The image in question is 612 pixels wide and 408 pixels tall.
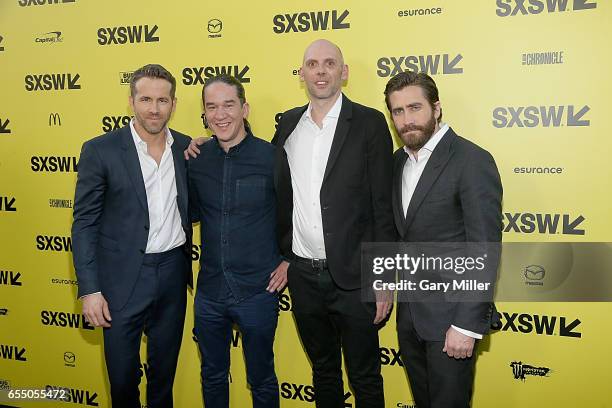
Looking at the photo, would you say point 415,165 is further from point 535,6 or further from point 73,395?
point 73,395

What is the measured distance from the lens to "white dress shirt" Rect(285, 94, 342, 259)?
Result: 231 centimetres

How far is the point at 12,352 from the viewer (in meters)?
3.69

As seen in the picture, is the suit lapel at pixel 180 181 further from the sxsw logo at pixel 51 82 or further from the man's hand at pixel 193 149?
the sxsw logo at pixel 51 82

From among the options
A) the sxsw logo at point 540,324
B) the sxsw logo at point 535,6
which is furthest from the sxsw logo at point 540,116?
the sxsw logo at point 540,324

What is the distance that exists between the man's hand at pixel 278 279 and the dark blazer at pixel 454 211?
0.68 metres

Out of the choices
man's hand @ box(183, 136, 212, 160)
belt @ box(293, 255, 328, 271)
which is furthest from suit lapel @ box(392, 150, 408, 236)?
man's hand @ box(183, 136, 212, 160)

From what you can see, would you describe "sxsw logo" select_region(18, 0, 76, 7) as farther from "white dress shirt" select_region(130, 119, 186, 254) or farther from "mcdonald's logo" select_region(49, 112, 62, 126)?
"white dress shirt" select_region(130, 119, 186, 254)

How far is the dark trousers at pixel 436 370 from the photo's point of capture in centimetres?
194

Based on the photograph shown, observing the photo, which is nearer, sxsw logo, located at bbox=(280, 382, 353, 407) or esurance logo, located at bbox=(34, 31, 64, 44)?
sxsw logo, located at bbox=(280, 382, 353, 407)

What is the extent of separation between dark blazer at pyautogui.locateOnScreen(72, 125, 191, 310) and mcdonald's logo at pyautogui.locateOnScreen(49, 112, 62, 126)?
1331 millimetres

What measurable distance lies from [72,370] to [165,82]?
2472 millimetres

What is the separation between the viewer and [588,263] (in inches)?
103

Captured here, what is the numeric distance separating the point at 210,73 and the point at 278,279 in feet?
4.79

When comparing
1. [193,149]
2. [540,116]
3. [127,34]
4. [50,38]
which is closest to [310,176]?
[193,149]
